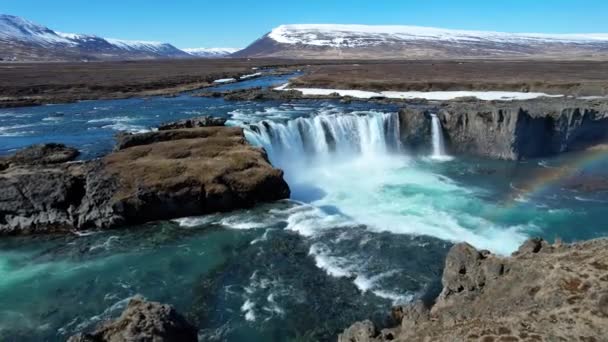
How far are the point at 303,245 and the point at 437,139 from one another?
23955mm

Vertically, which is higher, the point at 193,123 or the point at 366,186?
the point at 193,123

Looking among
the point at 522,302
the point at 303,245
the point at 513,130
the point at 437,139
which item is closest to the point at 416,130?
the point at 437,139

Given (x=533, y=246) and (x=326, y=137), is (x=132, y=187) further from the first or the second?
(x=533, y=246)

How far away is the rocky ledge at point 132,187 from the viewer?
24.2m

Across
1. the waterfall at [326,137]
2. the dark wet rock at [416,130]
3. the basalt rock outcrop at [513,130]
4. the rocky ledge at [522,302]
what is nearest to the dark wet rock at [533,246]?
the rocky ledge at [522,302]

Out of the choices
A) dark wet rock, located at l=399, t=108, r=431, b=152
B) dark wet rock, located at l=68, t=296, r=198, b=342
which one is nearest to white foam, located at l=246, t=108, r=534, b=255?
Result: dark wet rock, located at l=399, t=108, r=431, b=152

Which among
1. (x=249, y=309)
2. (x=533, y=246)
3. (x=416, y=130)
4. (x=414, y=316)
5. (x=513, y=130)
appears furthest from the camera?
(x=416, y=130)

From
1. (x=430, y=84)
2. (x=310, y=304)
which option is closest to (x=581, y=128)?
(x=430, y=84)

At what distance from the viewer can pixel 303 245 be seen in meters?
21.9

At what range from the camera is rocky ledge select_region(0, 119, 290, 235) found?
79.4ft

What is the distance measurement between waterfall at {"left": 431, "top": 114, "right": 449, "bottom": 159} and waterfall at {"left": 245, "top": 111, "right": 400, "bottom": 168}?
3.21 metres

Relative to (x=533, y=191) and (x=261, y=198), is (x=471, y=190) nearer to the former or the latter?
(x=533, y=191)

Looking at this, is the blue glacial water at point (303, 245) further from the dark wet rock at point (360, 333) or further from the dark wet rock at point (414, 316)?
the dark wet rock at point (414, 316)

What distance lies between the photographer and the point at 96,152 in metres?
34.1
